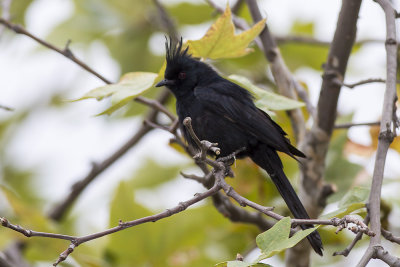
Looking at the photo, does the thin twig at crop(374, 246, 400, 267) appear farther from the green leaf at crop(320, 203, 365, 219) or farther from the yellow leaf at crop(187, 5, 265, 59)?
the yellow leaf at crop(187, 5, 265, 59)

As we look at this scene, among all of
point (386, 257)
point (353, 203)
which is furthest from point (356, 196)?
point (386, 257)

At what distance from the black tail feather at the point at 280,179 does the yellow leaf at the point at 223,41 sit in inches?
35.0

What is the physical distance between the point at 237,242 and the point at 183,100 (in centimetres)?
119

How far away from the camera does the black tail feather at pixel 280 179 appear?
348 centimetres

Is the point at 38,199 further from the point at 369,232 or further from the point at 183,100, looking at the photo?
the point at 369,232

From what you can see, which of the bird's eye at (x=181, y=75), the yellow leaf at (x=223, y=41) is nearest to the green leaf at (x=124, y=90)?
the yellow leaf at (x=223, y=41)

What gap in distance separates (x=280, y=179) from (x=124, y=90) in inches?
49.1

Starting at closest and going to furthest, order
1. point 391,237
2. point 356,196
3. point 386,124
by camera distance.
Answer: point 391,237
point 386,124
point 356,196

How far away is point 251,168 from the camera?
169 inches

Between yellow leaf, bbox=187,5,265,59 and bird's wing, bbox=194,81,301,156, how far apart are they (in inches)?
25.3

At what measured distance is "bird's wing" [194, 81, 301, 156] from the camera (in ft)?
12.2

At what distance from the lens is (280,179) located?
148 inches

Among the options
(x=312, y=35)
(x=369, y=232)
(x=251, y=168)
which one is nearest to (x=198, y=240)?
(x=251, y=168)

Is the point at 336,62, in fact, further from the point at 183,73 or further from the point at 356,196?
the point at 183,73
